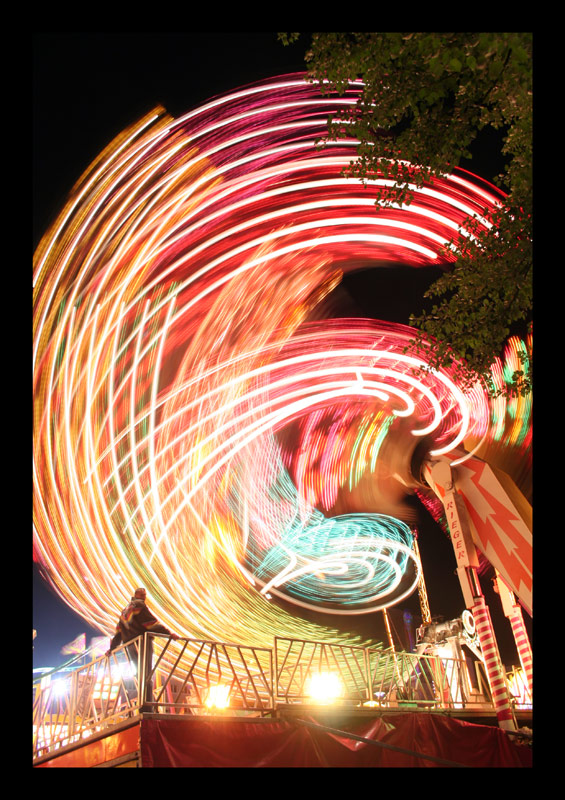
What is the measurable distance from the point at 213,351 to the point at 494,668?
11.7m

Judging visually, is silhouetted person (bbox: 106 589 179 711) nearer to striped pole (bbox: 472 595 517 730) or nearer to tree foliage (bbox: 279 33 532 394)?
tree foliage (bbox: 279 33 532 394)

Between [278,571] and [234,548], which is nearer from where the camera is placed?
[234,548]

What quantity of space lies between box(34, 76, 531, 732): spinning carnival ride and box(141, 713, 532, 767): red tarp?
3.61 m

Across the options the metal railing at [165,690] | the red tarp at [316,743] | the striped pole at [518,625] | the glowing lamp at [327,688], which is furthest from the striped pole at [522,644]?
the glowing lamp at [327,688]

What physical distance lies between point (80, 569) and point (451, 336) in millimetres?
13270

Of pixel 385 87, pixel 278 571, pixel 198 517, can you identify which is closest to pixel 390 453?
pixel 198 517

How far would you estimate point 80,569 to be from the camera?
18641 millimetres

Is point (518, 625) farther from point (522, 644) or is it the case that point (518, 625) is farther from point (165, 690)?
point (165, 690)

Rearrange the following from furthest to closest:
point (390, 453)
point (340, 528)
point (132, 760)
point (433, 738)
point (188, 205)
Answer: point (340, 528) < point (390, 453) < point (188, 205) < point (433, 738) < point (132, 760)

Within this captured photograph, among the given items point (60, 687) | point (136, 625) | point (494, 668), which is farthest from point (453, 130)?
point (60, 687)

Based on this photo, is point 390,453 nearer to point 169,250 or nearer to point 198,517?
point 198,517

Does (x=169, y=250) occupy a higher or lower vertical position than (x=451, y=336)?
higher

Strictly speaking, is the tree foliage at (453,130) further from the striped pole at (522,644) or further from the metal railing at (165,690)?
the striped pole at (522,644)

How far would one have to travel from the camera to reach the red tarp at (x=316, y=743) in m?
8.08
